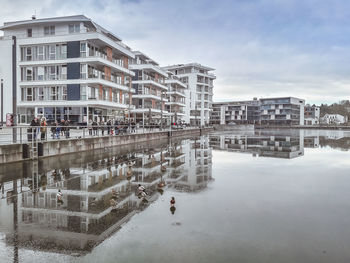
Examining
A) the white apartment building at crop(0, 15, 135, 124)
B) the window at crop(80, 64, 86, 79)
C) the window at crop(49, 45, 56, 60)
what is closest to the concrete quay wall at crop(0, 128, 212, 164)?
the white apartment building at crop(0, 15, 135, 124)

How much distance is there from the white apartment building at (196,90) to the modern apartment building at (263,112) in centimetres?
5412

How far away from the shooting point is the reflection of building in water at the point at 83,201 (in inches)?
249

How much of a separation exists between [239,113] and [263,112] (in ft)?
43.1

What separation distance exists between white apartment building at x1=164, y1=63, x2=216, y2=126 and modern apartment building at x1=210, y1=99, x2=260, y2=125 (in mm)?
52726

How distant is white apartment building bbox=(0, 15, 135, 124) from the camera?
1550 inches

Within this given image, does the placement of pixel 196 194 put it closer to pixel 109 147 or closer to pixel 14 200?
pixel 14 200

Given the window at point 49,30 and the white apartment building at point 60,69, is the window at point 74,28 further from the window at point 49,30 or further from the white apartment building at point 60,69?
the window at point 49,30

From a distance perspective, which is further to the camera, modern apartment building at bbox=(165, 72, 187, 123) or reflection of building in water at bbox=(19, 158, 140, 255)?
modern apartment building at bbox=(165, 72, 187, 123)

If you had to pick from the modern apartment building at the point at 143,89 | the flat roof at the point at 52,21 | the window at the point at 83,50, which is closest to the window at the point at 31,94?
the window at the point at 83,50

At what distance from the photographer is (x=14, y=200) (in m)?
9.35

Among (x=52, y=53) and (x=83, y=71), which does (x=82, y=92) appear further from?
(x=52, y=53)

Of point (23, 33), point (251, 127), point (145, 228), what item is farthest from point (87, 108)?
point (251, 127)

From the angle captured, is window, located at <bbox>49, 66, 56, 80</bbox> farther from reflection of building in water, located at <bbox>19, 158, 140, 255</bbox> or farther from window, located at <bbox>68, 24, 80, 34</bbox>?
reflection of building in water, located at <bbox>19, 158, 140, 255</bbox>

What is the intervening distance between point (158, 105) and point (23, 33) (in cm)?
3451
